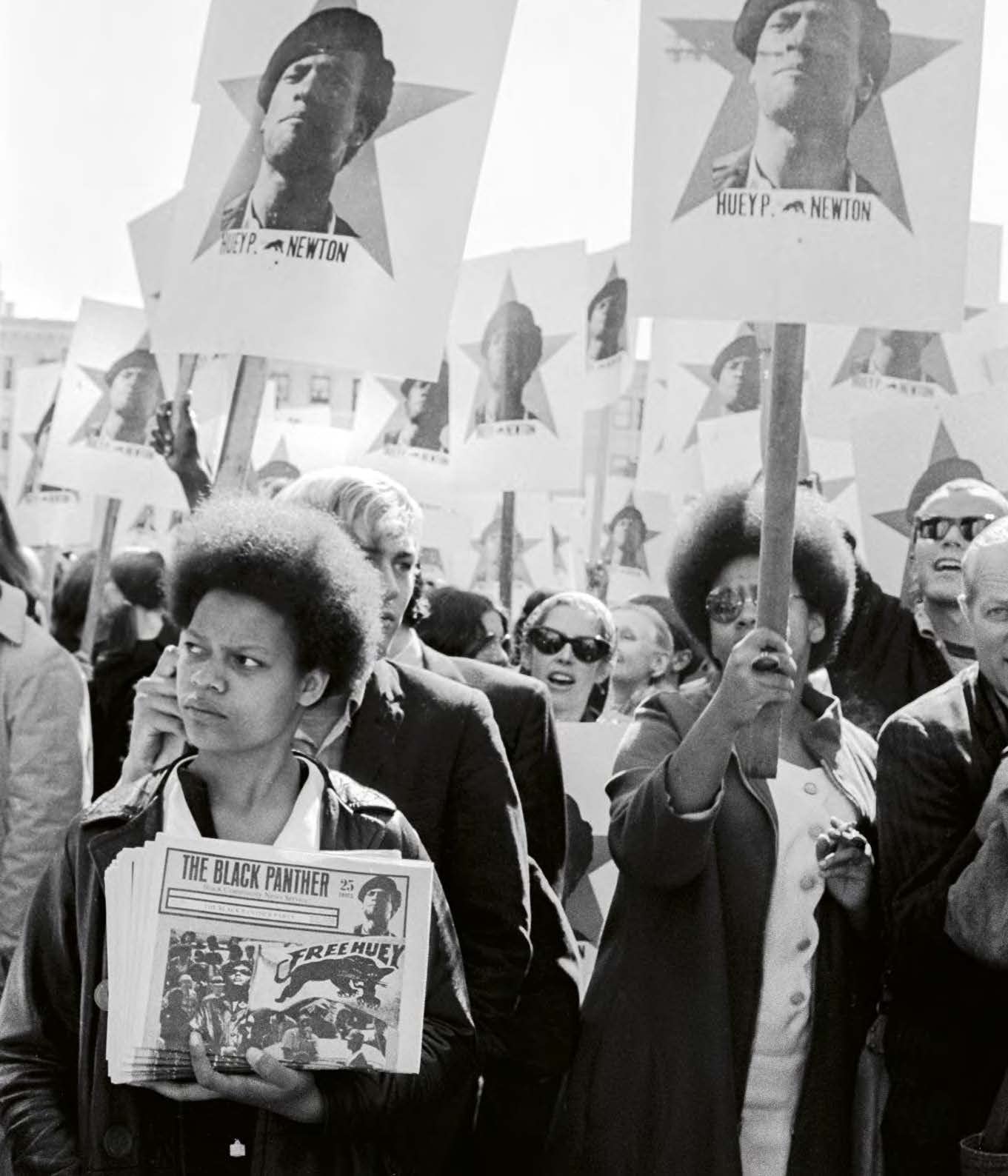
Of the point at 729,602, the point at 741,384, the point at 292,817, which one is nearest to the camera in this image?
the point at 292,817

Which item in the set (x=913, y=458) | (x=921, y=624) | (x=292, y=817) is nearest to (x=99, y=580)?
(x=913, y=458)

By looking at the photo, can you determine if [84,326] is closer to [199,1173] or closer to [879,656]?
[879,656]

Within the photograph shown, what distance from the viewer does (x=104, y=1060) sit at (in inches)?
92.2

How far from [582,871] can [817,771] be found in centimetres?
115

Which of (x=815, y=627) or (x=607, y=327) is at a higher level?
(x=607, y=327)

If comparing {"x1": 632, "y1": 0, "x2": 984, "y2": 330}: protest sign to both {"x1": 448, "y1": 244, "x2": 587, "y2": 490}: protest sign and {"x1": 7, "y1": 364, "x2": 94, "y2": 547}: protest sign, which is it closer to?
{"x1": 448, "y1": 244, "x2": 587, "y2": 490}: protest sign

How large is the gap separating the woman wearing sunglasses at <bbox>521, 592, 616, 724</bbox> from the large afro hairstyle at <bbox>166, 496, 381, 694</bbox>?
2442 millimetres

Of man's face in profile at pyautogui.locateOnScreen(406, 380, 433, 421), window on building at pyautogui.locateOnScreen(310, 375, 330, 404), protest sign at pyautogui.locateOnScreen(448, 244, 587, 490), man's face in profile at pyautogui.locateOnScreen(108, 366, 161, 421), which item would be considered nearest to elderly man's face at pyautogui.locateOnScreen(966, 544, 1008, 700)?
protest sign at pyautogui.locateOnScreen(448, 244, 587, 490)

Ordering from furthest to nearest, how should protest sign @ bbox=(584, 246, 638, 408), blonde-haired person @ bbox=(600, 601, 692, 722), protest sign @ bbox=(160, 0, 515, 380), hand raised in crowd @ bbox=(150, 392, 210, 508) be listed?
protest sign @ bbox=(584, 246, 638, 408), blonde-haired person @ bbox=(600, 601, 692, 722), hand raised in crowd @ bbox=(150, 392, 210, 508), protest sign @ bbox=(160, 0, 515, 380)

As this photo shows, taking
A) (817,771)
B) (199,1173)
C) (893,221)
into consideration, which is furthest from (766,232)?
(199,1173)

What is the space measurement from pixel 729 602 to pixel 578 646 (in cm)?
203

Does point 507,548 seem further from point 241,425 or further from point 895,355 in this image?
point 241,425

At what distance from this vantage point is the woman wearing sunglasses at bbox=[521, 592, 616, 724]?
17.2 ft

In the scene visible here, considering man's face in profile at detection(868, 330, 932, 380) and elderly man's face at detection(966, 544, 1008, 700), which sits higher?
man's face in profile at detection(868, 330, 932, 380)
